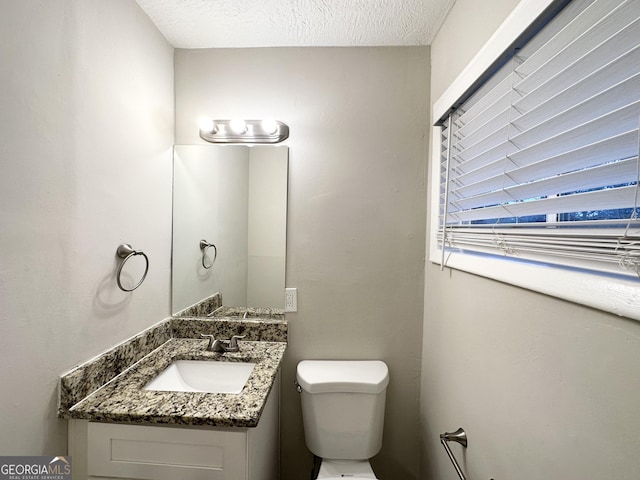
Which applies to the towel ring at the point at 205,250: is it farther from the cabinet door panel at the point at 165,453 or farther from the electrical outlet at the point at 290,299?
the cabinet door panel at the point at 165,453

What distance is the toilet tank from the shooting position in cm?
135

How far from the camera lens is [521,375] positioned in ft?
2.51

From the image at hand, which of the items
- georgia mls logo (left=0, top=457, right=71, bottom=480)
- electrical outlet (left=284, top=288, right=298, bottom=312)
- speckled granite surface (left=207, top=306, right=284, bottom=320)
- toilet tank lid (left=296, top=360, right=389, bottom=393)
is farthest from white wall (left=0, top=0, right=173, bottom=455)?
toilet tank lid (left=296, top=360, right=389, bottom=393)

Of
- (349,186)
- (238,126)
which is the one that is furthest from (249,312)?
(238,126)

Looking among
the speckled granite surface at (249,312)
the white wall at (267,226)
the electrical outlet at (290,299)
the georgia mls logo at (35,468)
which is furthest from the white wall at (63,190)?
the electrical outlet at (290,299)

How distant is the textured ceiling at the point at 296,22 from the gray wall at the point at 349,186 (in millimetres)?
62

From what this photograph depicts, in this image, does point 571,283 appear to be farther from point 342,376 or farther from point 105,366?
point 105,366

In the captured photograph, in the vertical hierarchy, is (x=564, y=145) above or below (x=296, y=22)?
below

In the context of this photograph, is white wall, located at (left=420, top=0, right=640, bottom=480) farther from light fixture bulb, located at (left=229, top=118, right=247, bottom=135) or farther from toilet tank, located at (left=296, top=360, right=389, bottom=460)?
light fixture bulb, located at (left=229, top=118, right=247, bottom=135)

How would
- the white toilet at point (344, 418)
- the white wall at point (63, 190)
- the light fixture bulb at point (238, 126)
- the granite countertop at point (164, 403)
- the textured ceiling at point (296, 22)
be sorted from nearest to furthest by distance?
the white wall at point (63, 190), the granite countertop at point (164, 403), the textured ceiling at point (296, 22), the white toilet at point (344, 418), the light fixture bulb at point (238, 126)

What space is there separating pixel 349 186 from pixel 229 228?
0.69 metres

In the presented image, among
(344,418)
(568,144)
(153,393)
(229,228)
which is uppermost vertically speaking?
(568,144)

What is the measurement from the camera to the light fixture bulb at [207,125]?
150cm

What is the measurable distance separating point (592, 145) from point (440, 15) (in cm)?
109
